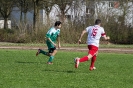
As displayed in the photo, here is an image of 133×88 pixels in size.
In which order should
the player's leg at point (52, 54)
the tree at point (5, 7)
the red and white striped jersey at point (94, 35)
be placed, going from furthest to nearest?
the tree at point (5, 7)
the player's leg at point (52, 54)
the red and white striped jersey at point (94, 35)

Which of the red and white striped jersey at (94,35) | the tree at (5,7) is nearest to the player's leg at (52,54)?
the red and white striped jersey at (94,35)

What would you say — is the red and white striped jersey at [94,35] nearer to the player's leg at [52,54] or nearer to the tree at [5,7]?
the player's leg at [52,54]

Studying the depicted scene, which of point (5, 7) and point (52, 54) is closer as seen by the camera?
point (52, 54)

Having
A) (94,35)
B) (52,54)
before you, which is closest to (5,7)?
(52,54)

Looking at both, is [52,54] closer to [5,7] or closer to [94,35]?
[94,35]

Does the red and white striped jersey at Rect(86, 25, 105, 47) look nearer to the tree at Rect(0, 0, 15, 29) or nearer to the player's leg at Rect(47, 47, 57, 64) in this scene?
the player's leg at Rect(47, 47, 57, 64)

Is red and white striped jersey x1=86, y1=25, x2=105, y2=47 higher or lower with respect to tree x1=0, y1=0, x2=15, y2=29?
lower

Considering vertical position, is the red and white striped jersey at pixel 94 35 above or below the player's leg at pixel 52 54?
above

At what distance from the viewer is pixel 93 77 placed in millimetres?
11789

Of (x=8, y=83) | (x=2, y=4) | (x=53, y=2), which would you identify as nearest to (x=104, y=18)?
(x=53, y=2)

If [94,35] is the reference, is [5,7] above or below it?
above

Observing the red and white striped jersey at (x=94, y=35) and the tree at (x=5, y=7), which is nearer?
the red and white striped jersey at (x=94, y=35)

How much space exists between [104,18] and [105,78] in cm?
2656

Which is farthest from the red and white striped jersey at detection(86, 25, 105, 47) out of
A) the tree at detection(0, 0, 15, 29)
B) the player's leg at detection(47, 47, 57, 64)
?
the tree at detection(0, 0, 15, 29)
